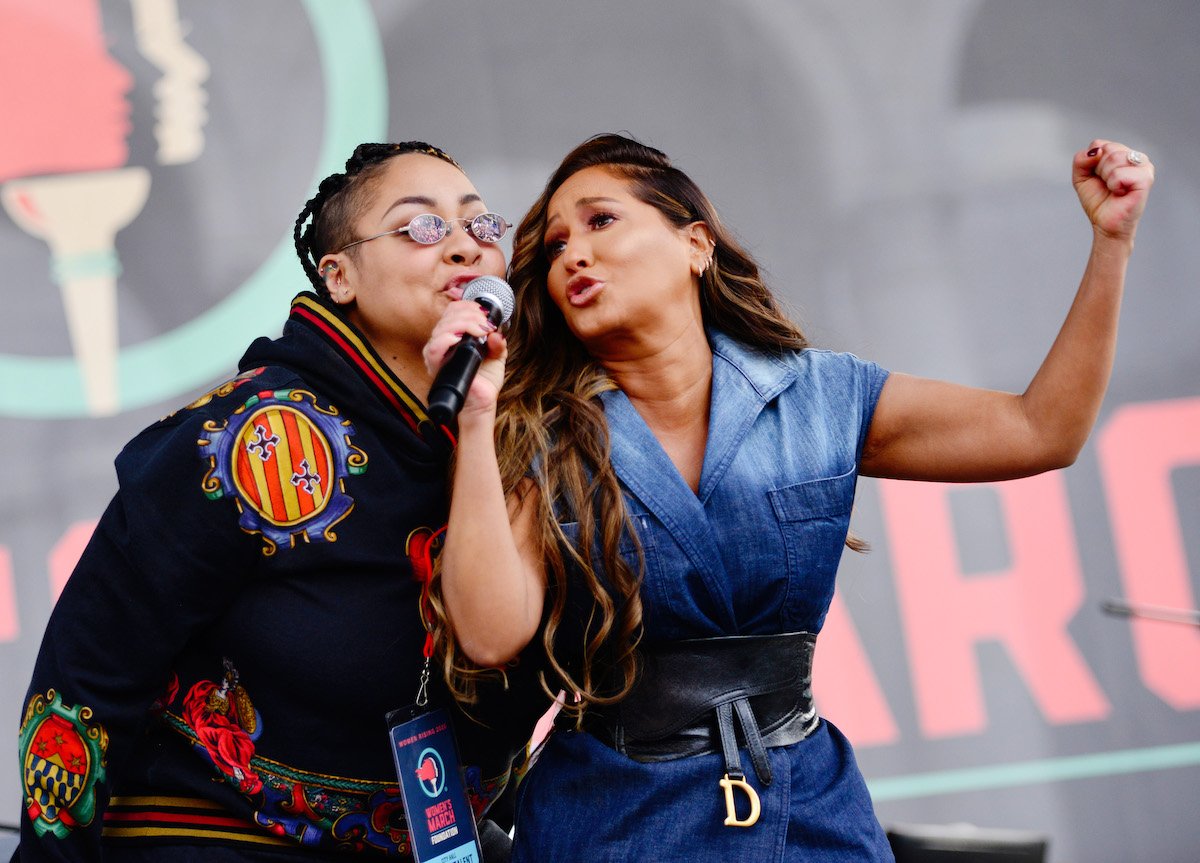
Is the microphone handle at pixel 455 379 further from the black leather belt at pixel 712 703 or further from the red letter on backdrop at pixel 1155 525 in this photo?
the red letter on backdrop at pixel 1155 525

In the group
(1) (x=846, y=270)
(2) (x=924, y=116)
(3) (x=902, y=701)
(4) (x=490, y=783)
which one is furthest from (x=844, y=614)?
(4) (x=490, y=783)

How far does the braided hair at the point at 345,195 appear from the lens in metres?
1.94

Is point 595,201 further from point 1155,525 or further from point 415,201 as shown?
point 1155,525

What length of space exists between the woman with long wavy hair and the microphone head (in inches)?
3.7

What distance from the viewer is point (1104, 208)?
1.51m

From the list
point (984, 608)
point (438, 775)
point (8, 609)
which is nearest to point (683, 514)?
point (438, 775)

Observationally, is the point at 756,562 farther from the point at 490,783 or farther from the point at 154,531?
the point at 154,531

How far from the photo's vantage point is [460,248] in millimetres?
1823

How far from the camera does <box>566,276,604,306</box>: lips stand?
1646 millimetres

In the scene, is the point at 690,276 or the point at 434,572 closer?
the point at 434,572

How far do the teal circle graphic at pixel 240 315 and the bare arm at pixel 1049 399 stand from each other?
1894mm

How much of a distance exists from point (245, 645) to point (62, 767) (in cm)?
28

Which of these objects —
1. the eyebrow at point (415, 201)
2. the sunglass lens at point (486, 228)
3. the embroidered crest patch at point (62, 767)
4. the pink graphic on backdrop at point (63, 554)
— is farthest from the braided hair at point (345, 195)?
the pink graphic on backdrop at point (63, 554)

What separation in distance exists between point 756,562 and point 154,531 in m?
0.83
